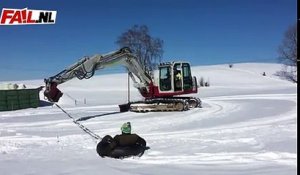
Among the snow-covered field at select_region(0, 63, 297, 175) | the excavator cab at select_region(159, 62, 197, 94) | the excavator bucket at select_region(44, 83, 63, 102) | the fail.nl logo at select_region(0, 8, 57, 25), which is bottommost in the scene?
the snow-covered field at select_region(0, 63, 297, 175)

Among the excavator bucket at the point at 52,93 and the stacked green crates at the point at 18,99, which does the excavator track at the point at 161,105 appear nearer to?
the excavator bucket at the point at 52,93

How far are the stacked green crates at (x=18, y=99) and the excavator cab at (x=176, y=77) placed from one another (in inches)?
403

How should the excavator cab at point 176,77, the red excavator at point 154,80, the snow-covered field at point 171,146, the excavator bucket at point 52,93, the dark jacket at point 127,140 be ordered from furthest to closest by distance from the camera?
the excavator cab at point 176,77 < the red excavator at point 154,80 < the excavator bucket at point 52,93 < the dark jacket at point 127,140 < the snow-covered field at point 171,146

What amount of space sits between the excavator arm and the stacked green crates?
9.13m

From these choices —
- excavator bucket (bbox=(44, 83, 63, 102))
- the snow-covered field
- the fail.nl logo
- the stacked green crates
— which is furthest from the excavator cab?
the stacked green crates

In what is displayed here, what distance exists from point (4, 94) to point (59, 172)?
888 inches

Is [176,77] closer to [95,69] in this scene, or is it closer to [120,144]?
[95,69]

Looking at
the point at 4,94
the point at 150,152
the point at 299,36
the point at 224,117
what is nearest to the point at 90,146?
the point at 150,152

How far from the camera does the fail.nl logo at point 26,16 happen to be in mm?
14703

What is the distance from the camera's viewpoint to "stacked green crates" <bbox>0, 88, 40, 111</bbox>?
3030cm

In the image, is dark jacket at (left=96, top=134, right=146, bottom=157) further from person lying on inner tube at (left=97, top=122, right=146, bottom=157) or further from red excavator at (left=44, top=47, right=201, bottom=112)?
red excavator at (left=44, top=47, right=201, bottom=112)

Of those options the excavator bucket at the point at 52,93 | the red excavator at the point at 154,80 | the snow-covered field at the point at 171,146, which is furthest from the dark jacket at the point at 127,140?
the red excavator at the point at 154,80

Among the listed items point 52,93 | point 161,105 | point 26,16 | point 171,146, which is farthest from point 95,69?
point 171,146

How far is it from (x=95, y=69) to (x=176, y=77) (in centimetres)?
429
